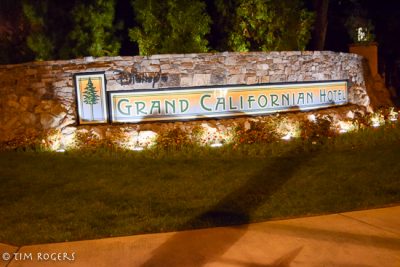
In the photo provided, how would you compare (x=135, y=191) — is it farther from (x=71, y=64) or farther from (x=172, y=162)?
(x=71, y=64)

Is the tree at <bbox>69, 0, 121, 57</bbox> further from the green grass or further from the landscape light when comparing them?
the landscape light

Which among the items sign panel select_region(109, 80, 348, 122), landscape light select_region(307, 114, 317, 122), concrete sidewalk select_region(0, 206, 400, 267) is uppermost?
sign panel select_region(109, 80, 348, 122)

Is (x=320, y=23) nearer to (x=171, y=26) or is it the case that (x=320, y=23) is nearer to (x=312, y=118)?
(x=312, y=118)

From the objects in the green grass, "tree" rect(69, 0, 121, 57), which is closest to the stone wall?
the green grass

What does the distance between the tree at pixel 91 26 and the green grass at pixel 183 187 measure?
3529mm

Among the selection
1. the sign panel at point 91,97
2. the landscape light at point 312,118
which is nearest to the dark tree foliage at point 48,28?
the sign panel at point 91,97

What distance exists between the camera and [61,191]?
7.50 m

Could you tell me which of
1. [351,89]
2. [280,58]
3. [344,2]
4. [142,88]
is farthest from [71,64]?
[344,2]

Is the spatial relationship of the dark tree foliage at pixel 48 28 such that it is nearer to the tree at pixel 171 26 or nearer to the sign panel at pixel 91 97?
the tree at pixel 171 26

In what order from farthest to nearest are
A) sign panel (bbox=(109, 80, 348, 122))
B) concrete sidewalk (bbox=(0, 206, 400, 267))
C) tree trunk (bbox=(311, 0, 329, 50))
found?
1. tree trunk (bbox=(311, 0, 329, 50))
2. sign panel (bbox=(109, 80, 348, 122))
3. concrete sidewalk (bbox=(0, 206, 400, 267))

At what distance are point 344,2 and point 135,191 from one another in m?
16.7

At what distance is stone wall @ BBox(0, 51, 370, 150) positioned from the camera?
10570mm

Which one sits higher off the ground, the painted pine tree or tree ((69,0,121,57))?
tree ((69,0,121,57))

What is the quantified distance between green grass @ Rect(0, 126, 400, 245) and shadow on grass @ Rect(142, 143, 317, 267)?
25 millimetres
